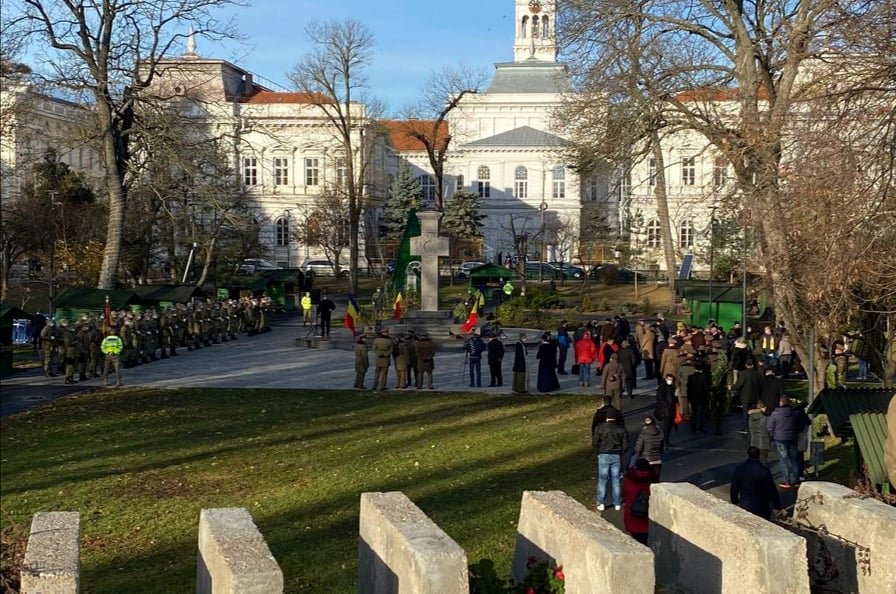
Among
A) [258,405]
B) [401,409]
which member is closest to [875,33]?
[401,409]

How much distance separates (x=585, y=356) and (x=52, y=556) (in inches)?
839

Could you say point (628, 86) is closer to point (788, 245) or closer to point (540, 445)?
point (788, 245)

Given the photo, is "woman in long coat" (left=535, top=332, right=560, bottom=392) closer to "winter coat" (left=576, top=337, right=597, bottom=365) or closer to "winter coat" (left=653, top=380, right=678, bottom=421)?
"winter coat" (left=576, top=337, right=597, bottom=365)

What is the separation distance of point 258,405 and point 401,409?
2.89 metres

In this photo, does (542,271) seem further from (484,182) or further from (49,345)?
(49,345)

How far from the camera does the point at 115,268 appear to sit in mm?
34750

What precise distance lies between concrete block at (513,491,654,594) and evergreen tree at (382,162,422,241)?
226 ft

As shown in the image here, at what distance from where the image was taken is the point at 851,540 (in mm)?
7320

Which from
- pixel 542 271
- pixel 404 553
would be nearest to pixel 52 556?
pixel 404 553

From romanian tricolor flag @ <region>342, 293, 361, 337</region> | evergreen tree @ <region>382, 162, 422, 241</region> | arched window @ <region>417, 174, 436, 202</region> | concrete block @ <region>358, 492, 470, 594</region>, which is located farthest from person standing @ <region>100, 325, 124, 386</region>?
arched window @ <region>417, 174, 436, 202</region>

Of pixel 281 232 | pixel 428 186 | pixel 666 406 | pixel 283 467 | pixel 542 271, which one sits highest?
pixel 428 186

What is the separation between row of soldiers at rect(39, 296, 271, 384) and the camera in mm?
26125

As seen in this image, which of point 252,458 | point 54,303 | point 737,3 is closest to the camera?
point 252,458

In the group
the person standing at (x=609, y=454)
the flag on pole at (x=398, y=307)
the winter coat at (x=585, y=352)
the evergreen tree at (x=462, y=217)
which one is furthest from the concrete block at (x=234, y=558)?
the evergreen tree at (x=462, y=217)
